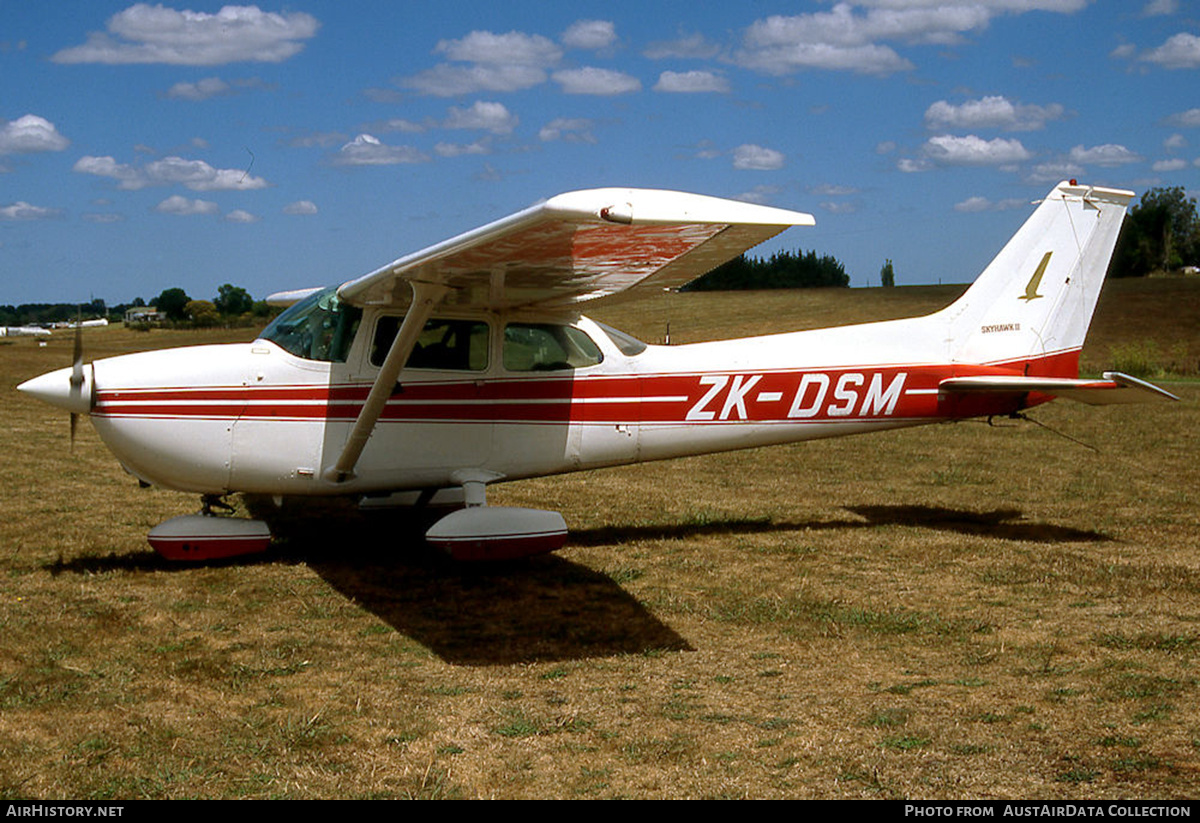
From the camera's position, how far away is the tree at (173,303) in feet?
170

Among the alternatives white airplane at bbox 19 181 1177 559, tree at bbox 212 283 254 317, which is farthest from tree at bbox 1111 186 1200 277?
white airplane at bbox 19 181 1177 559

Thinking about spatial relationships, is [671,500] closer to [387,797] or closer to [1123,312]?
[387,797]

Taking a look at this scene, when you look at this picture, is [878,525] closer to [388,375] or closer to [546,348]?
[546,348]

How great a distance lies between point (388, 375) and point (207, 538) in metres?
1.87

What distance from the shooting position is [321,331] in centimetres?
737

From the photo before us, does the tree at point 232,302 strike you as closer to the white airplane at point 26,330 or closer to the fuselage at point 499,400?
the white airplane at point 26,330

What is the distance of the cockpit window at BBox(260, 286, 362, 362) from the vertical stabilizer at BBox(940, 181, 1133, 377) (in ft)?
17.5

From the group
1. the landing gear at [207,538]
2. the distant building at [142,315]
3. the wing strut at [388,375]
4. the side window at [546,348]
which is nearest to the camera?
the wing strut at [388,375]

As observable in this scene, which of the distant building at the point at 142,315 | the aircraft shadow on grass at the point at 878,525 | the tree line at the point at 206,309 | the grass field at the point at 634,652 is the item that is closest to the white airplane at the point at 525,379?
the grass field at the point at 634,652

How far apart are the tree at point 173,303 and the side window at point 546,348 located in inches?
1869

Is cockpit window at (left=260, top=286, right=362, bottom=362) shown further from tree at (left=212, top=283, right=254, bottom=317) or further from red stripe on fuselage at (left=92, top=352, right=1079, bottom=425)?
tree at (left=212, top=283, right=254, bottom=317)

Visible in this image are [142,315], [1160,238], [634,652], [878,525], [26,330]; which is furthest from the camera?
[1160,238]

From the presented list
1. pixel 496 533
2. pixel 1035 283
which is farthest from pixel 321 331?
pixel 1035 283

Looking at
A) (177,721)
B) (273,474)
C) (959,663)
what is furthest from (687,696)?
(273,474)
